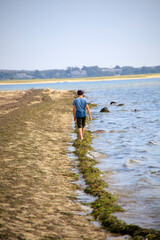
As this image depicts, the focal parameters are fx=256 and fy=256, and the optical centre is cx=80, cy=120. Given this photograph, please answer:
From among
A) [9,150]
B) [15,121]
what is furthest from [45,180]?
[15,121]

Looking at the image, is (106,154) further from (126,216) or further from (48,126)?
(48,126)

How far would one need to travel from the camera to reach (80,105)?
11.2 meters

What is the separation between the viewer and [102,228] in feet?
16.1

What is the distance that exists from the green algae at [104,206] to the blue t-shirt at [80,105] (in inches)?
98.2

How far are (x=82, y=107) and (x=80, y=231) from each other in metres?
7.02

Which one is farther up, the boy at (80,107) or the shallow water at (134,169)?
the boy at (80,107)

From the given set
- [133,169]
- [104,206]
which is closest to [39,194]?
[104,206]

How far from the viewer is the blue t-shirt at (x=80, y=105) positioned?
11.1 m

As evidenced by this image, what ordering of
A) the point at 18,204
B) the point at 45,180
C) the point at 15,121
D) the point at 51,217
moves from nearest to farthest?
1. the point at 51,217
2. the point at 18,204
3. the point at 45,180
4. the point at 15,121

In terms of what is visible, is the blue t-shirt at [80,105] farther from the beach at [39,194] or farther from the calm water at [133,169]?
the calm water at [133,169]

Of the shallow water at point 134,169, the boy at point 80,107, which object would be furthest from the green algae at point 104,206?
the boy at point 80,107

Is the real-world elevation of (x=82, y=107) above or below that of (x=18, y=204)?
above

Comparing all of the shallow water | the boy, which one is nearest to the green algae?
the shallow water

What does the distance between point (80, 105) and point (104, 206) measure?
6.04 metres
